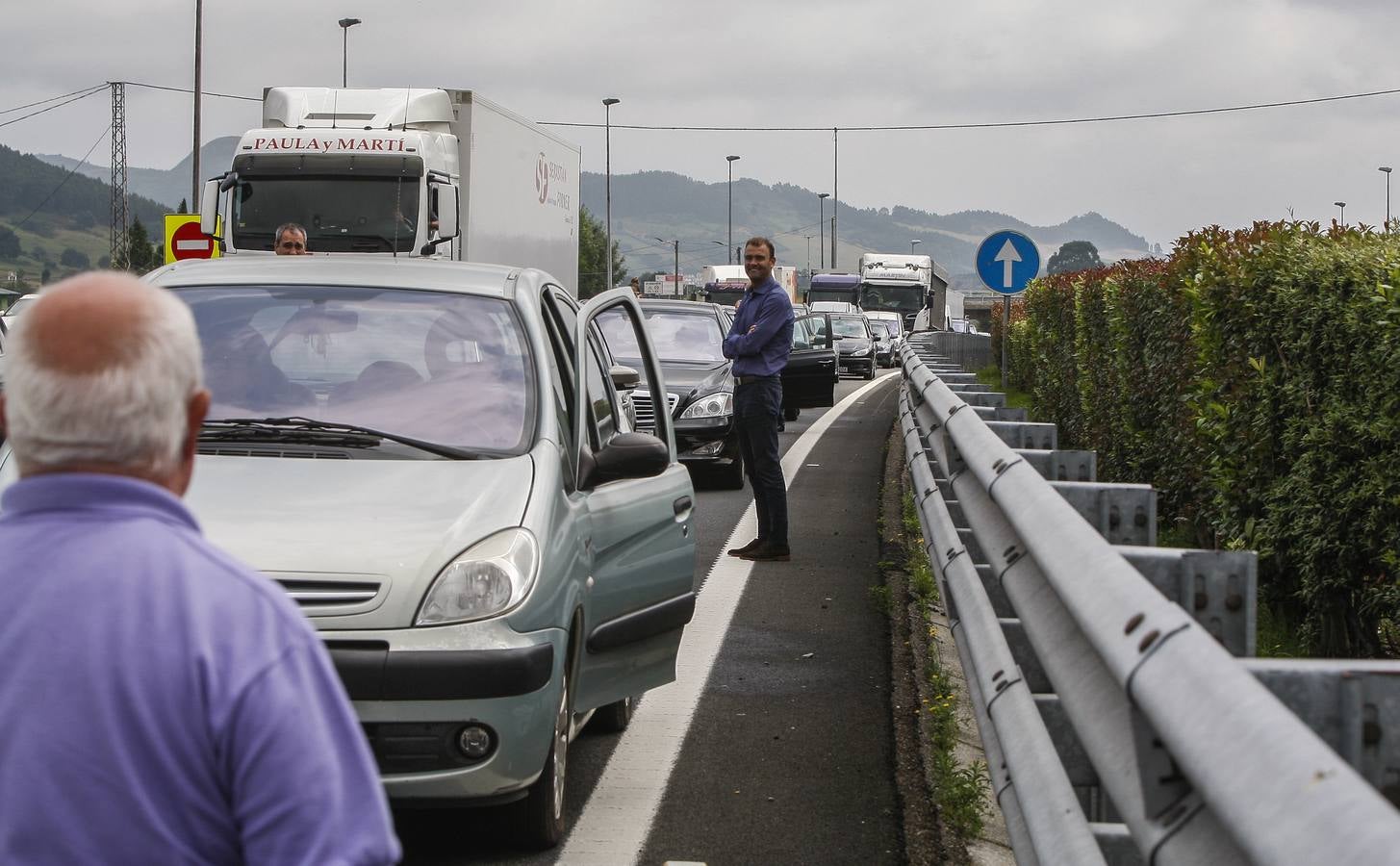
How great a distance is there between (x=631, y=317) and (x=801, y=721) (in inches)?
66.6

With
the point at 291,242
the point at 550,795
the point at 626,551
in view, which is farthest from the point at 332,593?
the point at 291,242

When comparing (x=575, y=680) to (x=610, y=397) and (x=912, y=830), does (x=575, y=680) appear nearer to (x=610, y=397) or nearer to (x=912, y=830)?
(x=912, y=830)

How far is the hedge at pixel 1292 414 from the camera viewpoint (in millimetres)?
6453

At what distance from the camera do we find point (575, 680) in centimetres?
534

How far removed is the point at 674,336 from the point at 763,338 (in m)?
6.20

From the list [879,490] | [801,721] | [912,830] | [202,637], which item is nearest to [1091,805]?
[912,830]

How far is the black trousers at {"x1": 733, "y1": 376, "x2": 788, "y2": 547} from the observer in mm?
11023

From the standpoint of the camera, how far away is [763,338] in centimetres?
1109

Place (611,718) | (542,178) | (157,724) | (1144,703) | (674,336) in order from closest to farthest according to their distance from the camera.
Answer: (157,724) < (1144,703) < (611,718) < (674,336) < (542,178)

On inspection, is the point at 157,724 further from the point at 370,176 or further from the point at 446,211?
the point at 446,211

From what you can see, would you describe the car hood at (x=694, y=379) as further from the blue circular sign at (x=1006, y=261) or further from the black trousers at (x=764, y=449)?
the blue circular sign at (x=1006, y=261)

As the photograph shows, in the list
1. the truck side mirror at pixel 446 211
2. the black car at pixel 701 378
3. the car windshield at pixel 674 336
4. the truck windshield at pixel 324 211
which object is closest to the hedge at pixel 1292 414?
the black car at pixel 701 378

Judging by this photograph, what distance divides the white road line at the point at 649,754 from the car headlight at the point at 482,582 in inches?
31.5

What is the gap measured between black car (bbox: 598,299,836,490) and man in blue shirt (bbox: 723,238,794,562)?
6.10 feet
